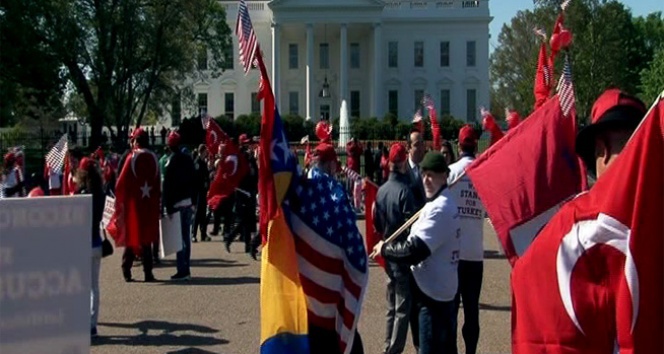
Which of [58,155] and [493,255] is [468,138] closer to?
[58,155]

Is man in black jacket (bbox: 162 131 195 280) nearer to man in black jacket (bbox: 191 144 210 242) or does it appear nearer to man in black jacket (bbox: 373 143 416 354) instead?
man in black jacket (bbox: 191 144 210 242)

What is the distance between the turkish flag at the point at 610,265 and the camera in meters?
2.49

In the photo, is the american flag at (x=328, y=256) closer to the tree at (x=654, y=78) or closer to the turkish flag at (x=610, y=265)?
the turkish flag at (x=610, y=265)

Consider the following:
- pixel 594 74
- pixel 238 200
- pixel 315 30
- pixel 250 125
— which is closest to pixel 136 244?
pixel 238 200

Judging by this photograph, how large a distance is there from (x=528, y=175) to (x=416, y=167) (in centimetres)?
470

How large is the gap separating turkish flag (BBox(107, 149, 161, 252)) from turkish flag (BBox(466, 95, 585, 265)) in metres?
8.19

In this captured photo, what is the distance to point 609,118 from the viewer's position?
299cm

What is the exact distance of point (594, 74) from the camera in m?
56.0

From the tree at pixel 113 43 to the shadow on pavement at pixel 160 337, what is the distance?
3518 cm

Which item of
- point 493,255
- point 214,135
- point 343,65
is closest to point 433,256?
point 493,255

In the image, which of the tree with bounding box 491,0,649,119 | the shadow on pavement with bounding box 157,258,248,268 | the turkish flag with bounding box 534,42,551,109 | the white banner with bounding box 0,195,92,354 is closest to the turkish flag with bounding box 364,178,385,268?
the turkish flag with bounding box 534,42,551,109

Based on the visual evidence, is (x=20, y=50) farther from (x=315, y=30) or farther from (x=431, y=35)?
(x=431, y=35)

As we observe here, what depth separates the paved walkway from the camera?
30.2 ft

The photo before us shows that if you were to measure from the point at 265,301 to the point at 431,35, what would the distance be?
8277 cm
